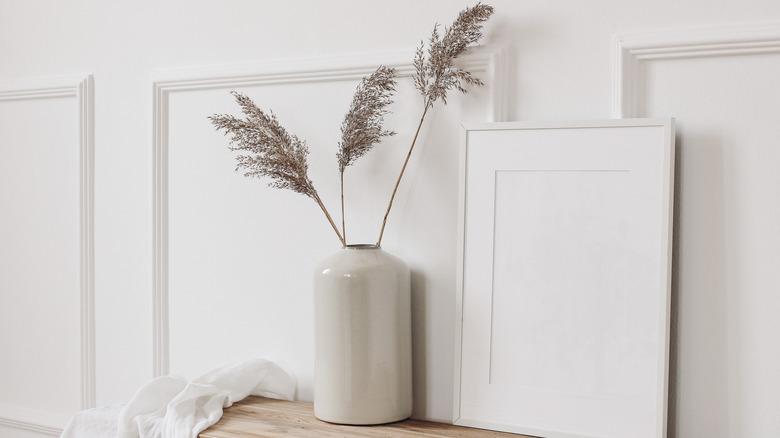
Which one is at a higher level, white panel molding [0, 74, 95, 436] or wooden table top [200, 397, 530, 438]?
white panel molding [0, 74, 95, 436]

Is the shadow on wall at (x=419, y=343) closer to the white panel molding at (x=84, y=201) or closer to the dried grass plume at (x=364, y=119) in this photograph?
the dried grass plume at (x=364, y=119)

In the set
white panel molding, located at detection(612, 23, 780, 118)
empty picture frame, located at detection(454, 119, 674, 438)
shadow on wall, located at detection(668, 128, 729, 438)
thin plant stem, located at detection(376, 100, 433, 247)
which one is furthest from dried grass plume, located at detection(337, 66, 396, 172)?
shadow on wall, located at detection(668, 128, 729, 438)

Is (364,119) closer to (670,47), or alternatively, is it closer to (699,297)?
(670,47)

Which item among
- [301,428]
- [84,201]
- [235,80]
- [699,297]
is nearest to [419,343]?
[301,428]

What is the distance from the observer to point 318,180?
1.52m

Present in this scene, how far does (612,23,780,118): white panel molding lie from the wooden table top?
61 cm

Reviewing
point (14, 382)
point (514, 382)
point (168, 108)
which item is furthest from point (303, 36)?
point (14, 382)

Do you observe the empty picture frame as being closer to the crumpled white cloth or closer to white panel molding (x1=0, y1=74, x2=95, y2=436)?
the crumpled white cloth

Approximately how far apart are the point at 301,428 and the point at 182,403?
9.0 inches

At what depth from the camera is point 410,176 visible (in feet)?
4.72

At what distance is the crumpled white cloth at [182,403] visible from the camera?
136 cm

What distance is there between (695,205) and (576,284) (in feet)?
0.75

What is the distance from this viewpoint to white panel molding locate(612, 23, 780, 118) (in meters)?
1.16

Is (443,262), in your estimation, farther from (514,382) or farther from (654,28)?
(654,28)
